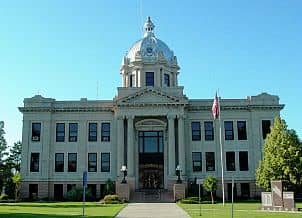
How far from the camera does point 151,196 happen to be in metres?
56.2

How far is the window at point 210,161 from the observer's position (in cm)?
6169

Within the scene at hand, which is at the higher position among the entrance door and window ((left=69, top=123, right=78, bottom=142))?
window ((left=69, top=123, right=78, bottom=142))

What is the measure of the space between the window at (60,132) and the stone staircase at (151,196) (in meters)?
13.3

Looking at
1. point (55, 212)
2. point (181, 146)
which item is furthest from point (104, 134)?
point (55, 212)

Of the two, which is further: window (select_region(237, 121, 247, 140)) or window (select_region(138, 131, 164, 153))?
window (select_region(237, 121, 247, 140))

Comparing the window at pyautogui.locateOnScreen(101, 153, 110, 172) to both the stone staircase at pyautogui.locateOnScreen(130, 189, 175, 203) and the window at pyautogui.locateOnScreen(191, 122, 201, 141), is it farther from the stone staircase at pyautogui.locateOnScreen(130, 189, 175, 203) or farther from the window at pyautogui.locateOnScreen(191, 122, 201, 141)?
the window at pyautogui.locateOnScreen(191, 122, 201, 141)

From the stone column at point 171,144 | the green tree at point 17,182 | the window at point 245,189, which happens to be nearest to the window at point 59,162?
the green tree at point 17,182

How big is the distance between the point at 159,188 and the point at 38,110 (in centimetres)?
2009

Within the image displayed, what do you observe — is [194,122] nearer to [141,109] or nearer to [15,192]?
[141,109]

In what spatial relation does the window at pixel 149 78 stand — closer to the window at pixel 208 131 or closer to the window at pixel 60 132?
the window at pixel 208 131

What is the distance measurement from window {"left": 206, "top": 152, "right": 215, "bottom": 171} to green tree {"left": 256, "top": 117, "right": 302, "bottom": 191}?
37.9 feet

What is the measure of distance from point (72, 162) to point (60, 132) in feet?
15.1

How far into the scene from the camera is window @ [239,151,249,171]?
202ft

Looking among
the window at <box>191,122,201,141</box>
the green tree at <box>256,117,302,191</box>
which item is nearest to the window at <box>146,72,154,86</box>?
the window at <box>191,122,201,141</box>
